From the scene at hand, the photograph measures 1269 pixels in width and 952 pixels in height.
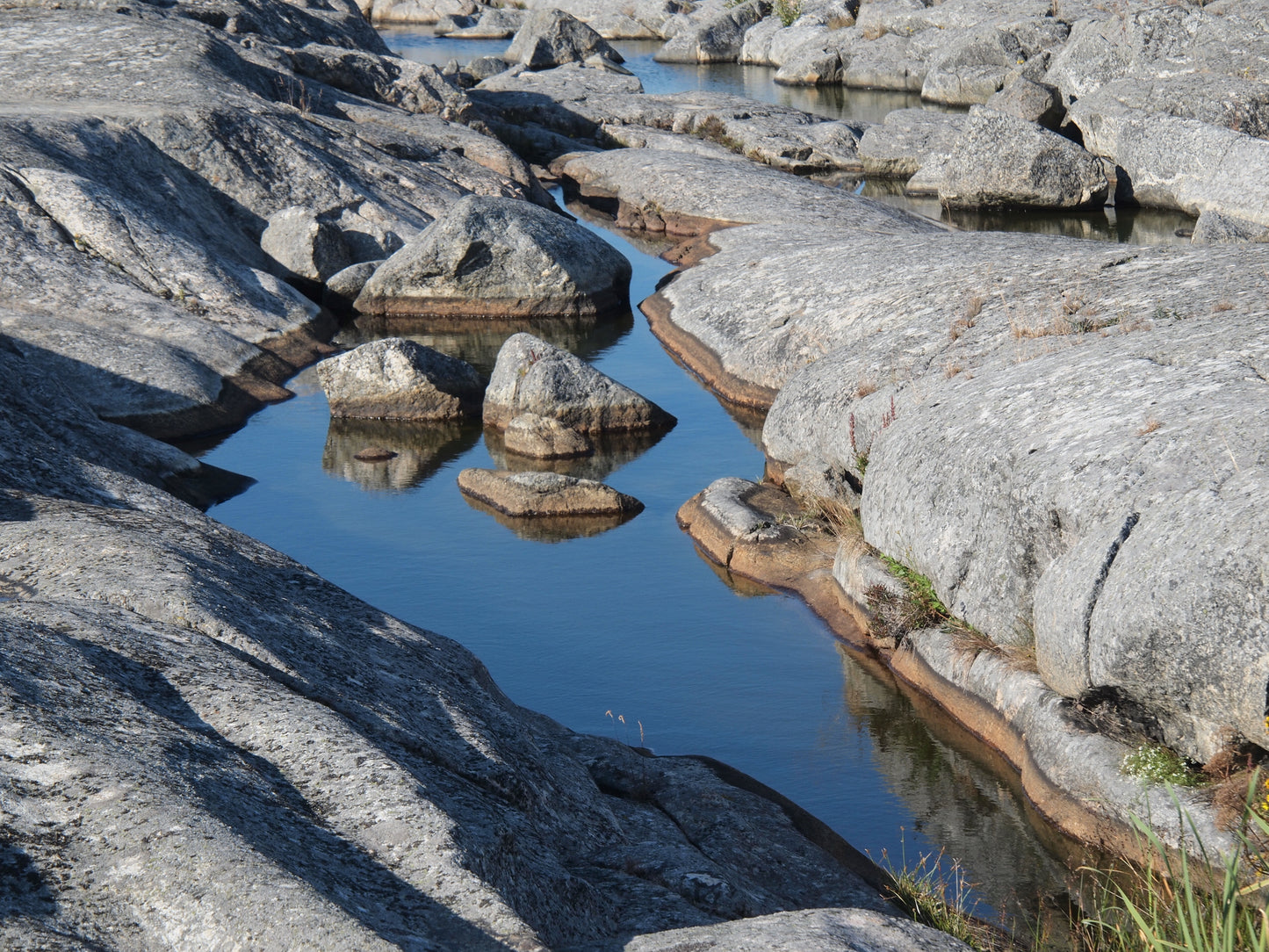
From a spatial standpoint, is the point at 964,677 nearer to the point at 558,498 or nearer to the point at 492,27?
the point at 558,498

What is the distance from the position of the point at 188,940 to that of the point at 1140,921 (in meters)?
3.43

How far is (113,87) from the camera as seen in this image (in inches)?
1082

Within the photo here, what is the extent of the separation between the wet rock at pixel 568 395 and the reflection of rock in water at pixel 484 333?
3.48m

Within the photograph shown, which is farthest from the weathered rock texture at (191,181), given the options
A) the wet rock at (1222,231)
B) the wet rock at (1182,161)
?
the wet rock at (1182,161)

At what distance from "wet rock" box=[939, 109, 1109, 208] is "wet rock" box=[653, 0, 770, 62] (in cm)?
3034

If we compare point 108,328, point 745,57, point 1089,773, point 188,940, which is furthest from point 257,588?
point 745,57

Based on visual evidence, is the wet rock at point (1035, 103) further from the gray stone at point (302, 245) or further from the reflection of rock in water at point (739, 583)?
the reflection of rock in water at point (739, 583)

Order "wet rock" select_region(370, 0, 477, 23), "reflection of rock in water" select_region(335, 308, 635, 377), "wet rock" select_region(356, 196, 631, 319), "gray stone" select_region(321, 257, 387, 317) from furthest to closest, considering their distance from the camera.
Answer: "wet rock" select_region(370, 0, 477, 23), "gray stone" select_region(321, 257, 387, 317), "wet rock" select_region(356, 196, 631, 319), "reflection of rock in water" select_region(335, 308, 635, 377)

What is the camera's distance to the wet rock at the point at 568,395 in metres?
18.5

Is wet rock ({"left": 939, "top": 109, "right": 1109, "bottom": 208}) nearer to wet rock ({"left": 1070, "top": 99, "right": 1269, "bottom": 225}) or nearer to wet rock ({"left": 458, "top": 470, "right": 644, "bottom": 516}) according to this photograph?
wet rock ({"left": 1070, "top": 99, "right": 1269, "bottom": 225})

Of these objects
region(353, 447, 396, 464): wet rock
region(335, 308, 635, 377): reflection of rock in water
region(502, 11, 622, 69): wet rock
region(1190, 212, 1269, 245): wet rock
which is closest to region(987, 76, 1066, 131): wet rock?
region(1190, 212, 1269, 245): wet rock

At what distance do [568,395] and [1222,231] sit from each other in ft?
41.9

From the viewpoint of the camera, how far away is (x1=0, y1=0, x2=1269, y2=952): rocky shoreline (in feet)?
16.2

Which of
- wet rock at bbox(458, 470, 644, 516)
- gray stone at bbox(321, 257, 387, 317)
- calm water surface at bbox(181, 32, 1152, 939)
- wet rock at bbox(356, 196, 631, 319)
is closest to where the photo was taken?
calm water surface at bbox(181, 32, 1152, 939)
